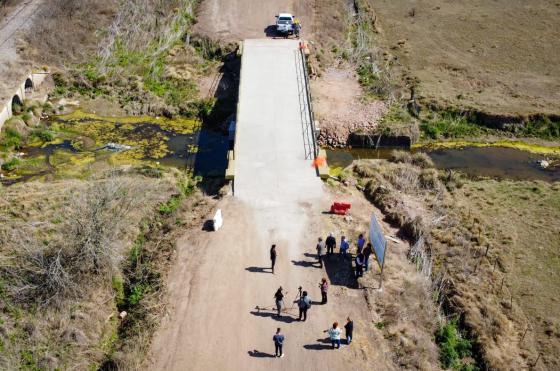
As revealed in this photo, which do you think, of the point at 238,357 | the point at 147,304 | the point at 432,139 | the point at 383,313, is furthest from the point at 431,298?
the point at 432,139

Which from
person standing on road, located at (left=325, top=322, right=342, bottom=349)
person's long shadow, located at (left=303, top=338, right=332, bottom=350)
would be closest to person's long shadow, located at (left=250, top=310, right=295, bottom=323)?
person's long shadow, located at (left=303, top=338, right=332, bottom=350)

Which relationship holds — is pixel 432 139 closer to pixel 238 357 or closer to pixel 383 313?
pixel 383 313

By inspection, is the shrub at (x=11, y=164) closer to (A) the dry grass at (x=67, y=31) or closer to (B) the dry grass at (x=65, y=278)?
(B) the dry grass at (x=65, y=278)

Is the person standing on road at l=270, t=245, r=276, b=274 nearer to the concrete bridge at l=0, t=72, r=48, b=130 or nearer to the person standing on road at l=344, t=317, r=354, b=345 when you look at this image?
the person standing on road at l=344, t=317, r=354, b=345

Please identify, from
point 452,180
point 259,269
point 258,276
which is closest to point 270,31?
point 452,180

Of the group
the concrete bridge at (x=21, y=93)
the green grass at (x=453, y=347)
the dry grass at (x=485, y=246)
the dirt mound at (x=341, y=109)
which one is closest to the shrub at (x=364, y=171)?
the dry grass at (x=485, y=246)
